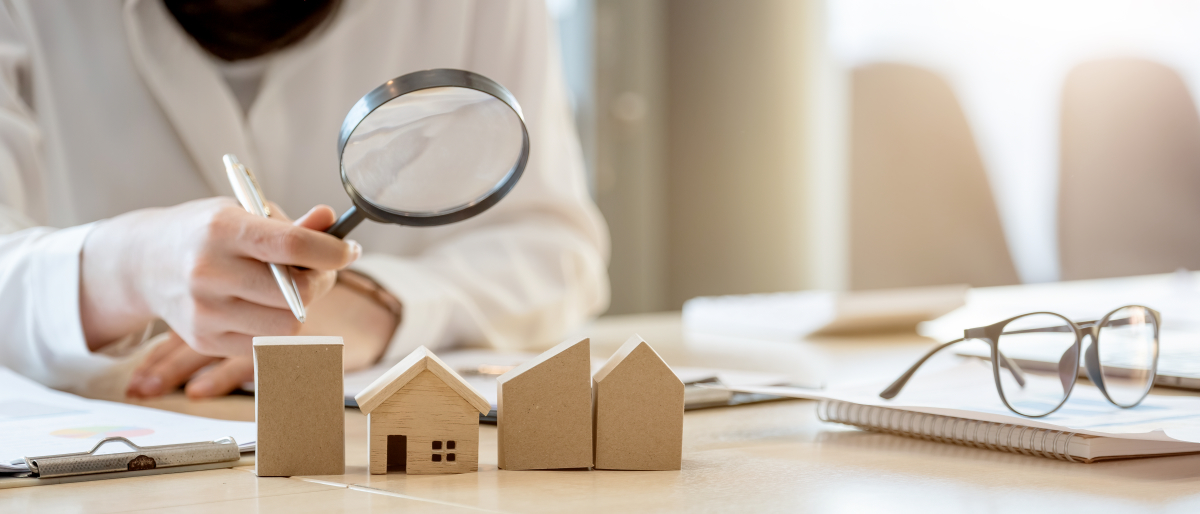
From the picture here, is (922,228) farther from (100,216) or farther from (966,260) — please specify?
(100,216)

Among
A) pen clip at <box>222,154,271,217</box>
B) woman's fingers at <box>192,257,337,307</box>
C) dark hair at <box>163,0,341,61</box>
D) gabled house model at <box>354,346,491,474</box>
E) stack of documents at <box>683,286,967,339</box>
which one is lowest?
stack of documents at <box>683,286,967,339</box>

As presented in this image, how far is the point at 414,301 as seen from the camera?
3.56ft

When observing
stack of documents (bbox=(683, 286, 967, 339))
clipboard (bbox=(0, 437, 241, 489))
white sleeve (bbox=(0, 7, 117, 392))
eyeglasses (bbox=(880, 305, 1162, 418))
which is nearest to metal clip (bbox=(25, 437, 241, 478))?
clipboard (bbox=(0, 437, 241, 489))

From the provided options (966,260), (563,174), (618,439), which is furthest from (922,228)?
(618,439)

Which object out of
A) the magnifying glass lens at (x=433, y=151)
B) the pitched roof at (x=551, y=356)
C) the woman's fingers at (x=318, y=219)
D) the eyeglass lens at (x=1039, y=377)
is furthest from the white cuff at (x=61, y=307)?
the eyeglass lens at (x=1039, y=377)

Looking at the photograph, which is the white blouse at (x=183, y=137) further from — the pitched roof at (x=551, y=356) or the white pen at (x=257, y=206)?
the pitched roof at (x=551, y=356)

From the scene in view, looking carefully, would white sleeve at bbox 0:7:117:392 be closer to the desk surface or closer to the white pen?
the white pen

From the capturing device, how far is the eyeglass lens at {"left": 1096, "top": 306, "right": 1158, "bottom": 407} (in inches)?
28.1

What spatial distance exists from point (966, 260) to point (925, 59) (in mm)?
499

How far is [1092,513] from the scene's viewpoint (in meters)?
0.45

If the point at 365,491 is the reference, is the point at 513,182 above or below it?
above

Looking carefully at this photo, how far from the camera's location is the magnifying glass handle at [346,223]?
2.02 feet

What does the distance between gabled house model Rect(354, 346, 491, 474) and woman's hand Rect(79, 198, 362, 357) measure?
0.53ft

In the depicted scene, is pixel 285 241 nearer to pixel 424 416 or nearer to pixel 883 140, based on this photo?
pixel 424 416
